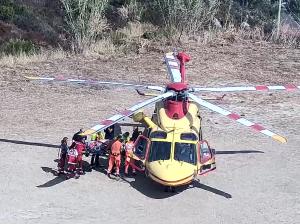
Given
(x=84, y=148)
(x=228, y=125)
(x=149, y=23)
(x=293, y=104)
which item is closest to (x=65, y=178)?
(x=84, y=148)

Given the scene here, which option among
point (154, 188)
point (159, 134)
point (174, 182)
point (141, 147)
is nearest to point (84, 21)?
point (141, 147)

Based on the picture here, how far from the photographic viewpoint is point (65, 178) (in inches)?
620

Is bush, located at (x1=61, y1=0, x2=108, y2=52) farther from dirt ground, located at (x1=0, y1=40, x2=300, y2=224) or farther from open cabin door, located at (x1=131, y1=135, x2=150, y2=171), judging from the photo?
open cabin door, located at (x1=131, y1=135, x2=150, y2=171)

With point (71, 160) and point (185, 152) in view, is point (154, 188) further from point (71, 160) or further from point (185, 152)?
point (71, 160)

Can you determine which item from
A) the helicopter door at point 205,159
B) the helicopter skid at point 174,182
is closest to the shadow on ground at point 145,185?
the helicopter door at point 205,159

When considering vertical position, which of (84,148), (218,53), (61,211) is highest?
(218,53)

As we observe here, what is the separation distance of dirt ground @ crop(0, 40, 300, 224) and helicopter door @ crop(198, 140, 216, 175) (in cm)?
43

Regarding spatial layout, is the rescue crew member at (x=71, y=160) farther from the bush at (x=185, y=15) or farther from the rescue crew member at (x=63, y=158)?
the bush at (x=185, y=15)

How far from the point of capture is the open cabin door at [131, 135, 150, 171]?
14964mm

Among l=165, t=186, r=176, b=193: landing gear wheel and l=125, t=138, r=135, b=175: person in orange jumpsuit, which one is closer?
l=165, t=186, r=176, b=193: landing gear wheel

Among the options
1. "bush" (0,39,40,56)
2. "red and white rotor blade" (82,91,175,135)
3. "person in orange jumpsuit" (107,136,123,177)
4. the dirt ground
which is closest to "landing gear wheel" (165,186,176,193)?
the dirt ground

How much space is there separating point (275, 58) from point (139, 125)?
941 cm

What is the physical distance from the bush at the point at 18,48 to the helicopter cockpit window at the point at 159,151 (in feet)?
50.3

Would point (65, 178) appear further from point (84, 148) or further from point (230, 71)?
Result: point (230, 71)
